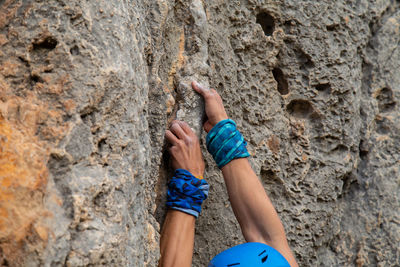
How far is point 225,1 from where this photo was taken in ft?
5.73

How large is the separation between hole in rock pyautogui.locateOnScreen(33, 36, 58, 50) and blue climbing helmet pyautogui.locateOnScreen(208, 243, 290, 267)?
741mm

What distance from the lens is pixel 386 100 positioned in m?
2.05

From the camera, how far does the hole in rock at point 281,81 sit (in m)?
1.85

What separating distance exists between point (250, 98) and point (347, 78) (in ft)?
1.35

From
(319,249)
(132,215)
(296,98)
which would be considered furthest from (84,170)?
(319,249)

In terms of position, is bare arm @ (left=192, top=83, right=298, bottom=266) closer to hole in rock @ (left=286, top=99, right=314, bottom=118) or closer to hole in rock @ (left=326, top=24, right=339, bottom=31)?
hole in rock @ (left=286, top=99, right=314, bottom=118)

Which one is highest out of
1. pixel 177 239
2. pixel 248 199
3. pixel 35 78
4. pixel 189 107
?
pixel 35 78

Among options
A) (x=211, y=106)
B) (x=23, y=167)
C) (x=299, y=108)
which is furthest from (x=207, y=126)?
(x=23, y=167)

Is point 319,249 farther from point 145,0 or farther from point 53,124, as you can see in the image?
point 53,124

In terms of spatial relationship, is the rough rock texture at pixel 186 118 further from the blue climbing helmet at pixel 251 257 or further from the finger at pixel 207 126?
the blue climbing helmet at pixel 251 257

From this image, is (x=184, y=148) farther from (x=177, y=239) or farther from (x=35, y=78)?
(x=35, y=78)

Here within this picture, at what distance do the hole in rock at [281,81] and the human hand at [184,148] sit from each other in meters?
0.52

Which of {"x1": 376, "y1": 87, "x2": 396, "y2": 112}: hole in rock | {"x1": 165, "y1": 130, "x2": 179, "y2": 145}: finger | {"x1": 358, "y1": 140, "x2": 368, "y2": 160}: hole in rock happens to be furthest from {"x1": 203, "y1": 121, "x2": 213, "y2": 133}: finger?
{"x1": 376, "y1": 87, "x2": 396, "y2": 112}: hole in rock

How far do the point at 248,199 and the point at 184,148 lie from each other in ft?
0.85
